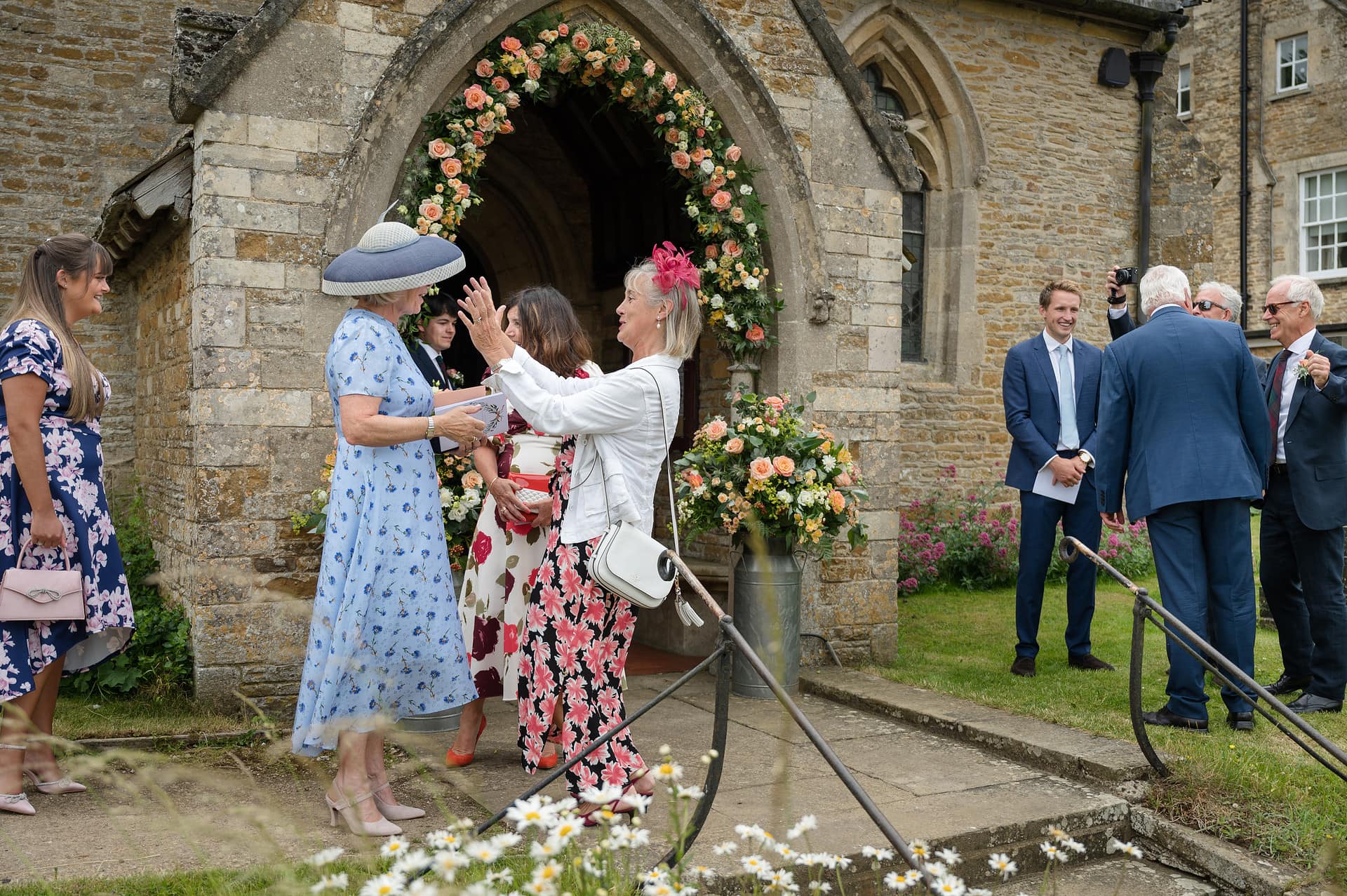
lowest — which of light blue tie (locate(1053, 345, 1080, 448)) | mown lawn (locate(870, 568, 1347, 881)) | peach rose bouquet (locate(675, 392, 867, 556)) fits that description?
mown lawn (locate(870, 568, 1347, 881))

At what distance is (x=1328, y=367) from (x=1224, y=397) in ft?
1.95

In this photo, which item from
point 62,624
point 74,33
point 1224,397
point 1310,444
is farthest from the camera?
point 74,33

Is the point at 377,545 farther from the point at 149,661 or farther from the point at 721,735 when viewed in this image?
the point at 149,661

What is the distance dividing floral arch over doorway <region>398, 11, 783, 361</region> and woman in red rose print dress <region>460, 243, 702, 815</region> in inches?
88.8

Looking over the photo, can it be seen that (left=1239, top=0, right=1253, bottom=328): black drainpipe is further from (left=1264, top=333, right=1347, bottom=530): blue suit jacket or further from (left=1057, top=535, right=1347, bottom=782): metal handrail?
(left=1057, top=535, right=1347, bottom=782): metal handrail

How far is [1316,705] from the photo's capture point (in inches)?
207

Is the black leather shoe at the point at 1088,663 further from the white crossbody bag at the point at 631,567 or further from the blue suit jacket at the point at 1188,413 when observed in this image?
the white crossbody bag at the point at 631,567

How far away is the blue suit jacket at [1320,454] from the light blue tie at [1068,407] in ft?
3.73

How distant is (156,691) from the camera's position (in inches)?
213

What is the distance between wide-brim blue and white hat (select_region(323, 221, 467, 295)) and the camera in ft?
11.7

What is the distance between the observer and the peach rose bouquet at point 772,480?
18.8ft

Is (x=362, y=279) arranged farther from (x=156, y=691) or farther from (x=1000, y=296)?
(x=1000, y=296)

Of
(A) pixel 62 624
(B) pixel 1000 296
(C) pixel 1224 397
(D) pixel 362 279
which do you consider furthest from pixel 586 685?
(B) pixel 1000 296

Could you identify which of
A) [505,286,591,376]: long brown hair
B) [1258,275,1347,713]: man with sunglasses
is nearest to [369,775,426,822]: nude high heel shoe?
[505,286,591,376]: long brown hair
